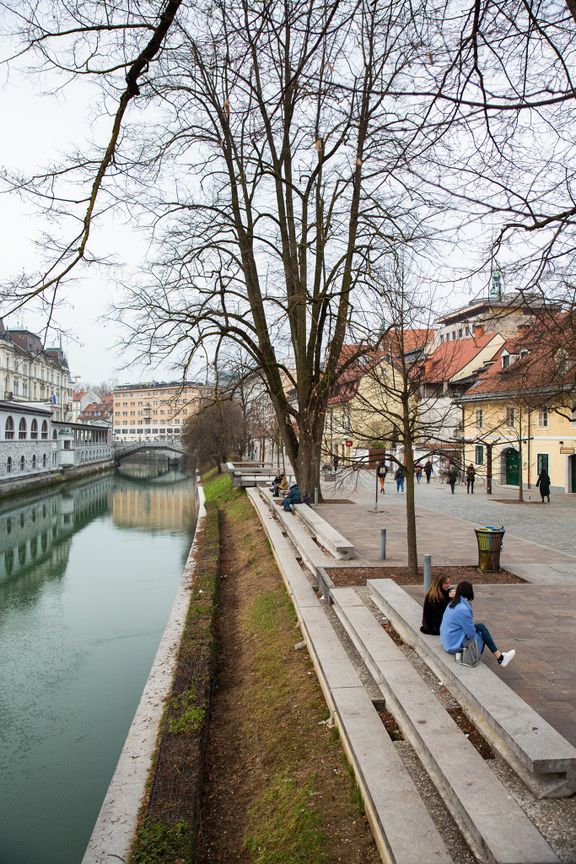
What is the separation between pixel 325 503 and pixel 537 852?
766 inches

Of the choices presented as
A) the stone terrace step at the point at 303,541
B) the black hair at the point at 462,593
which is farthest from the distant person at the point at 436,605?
the stone terrace step at the point at 303,541

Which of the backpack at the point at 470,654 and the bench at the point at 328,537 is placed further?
the bench at the point at 328,537

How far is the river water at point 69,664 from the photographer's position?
7.78 meters

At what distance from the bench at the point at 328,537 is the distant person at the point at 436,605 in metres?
4.96

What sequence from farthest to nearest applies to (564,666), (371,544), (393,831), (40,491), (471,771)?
(40,491) < (371,544) < (564,666) < (471,771) < (393,831)

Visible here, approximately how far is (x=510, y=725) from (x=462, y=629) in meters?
1.38

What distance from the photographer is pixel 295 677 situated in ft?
26.2

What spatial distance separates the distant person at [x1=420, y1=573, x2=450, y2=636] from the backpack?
0.82m

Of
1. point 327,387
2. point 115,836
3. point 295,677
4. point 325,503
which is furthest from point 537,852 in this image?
point 325,503

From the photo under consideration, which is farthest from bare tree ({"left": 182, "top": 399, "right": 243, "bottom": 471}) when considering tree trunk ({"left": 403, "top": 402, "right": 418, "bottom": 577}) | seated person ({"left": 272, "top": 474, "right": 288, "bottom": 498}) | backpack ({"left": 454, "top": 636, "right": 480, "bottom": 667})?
backpack ({"left": 454, "top": 636, "right": 480, "bottom": 667})

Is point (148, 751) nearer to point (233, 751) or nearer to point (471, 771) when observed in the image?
point (233, 751)

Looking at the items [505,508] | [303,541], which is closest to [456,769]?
[303,541]

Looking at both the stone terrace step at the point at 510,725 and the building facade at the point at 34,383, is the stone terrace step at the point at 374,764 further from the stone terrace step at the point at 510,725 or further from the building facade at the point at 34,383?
the building facade at the point at 34,383

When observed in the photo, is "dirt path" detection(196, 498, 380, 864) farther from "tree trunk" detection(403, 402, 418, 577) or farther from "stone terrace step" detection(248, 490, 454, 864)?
"tree trunk" detection(403, 402, 418, 577)
